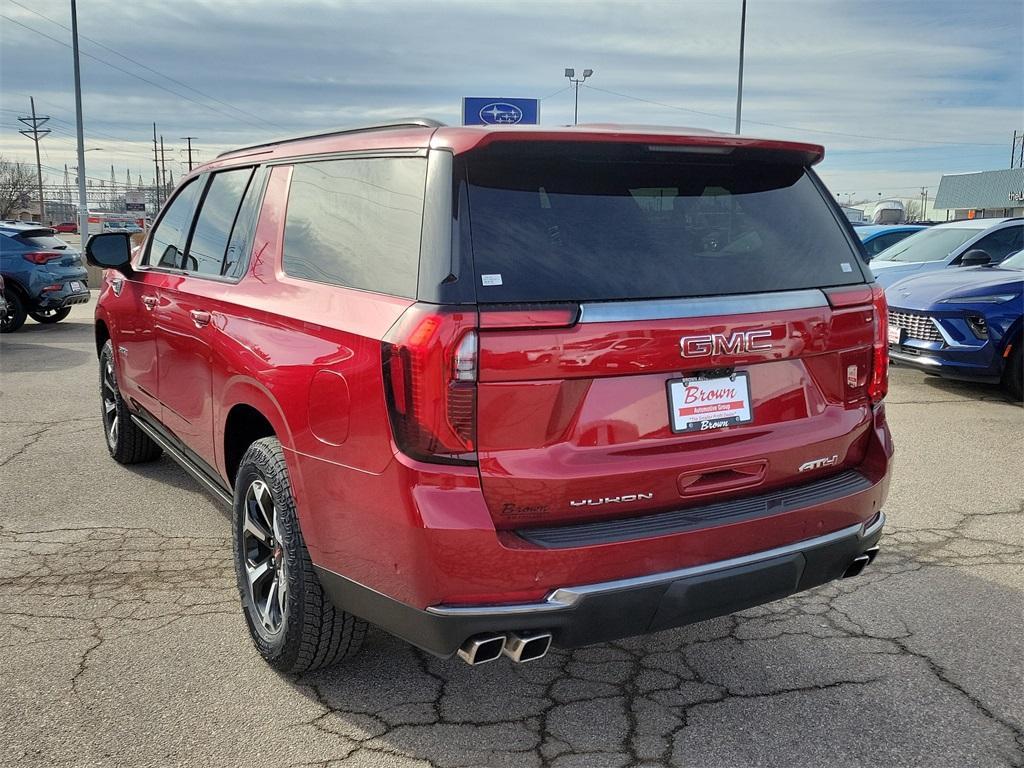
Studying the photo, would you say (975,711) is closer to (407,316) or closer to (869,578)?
(869,578)

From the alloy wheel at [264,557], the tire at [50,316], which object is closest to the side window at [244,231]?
the alloy wheel at [264,557]

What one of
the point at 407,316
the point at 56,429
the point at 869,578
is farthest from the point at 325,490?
the point at 56,429

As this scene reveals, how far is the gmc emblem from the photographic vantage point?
2598 millimetres

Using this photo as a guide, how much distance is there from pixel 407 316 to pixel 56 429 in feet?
18.6

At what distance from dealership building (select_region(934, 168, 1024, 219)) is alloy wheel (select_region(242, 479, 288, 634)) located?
64442 mm

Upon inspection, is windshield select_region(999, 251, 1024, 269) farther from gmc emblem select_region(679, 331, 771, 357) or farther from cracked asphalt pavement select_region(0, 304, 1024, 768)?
gmc emblem select_region(679, 331, 771, 357)

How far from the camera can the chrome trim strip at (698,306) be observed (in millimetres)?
2516

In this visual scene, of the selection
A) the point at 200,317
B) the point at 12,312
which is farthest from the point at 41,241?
the point at 200,317

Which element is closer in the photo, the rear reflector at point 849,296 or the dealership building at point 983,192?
the rear reflector at point 849,296

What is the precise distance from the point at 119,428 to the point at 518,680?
3.70 m

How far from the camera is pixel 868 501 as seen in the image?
9.90 ft

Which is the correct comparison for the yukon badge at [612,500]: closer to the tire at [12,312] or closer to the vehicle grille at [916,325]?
the vehicle grille at [916,325]

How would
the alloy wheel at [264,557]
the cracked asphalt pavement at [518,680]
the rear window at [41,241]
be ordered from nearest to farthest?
the cracked asphalt pavement at [518,680]
the alloy wheel at [264,557]
the rear window at [41,241]

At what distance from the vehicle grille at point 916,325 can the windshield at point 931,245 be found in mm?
3122
